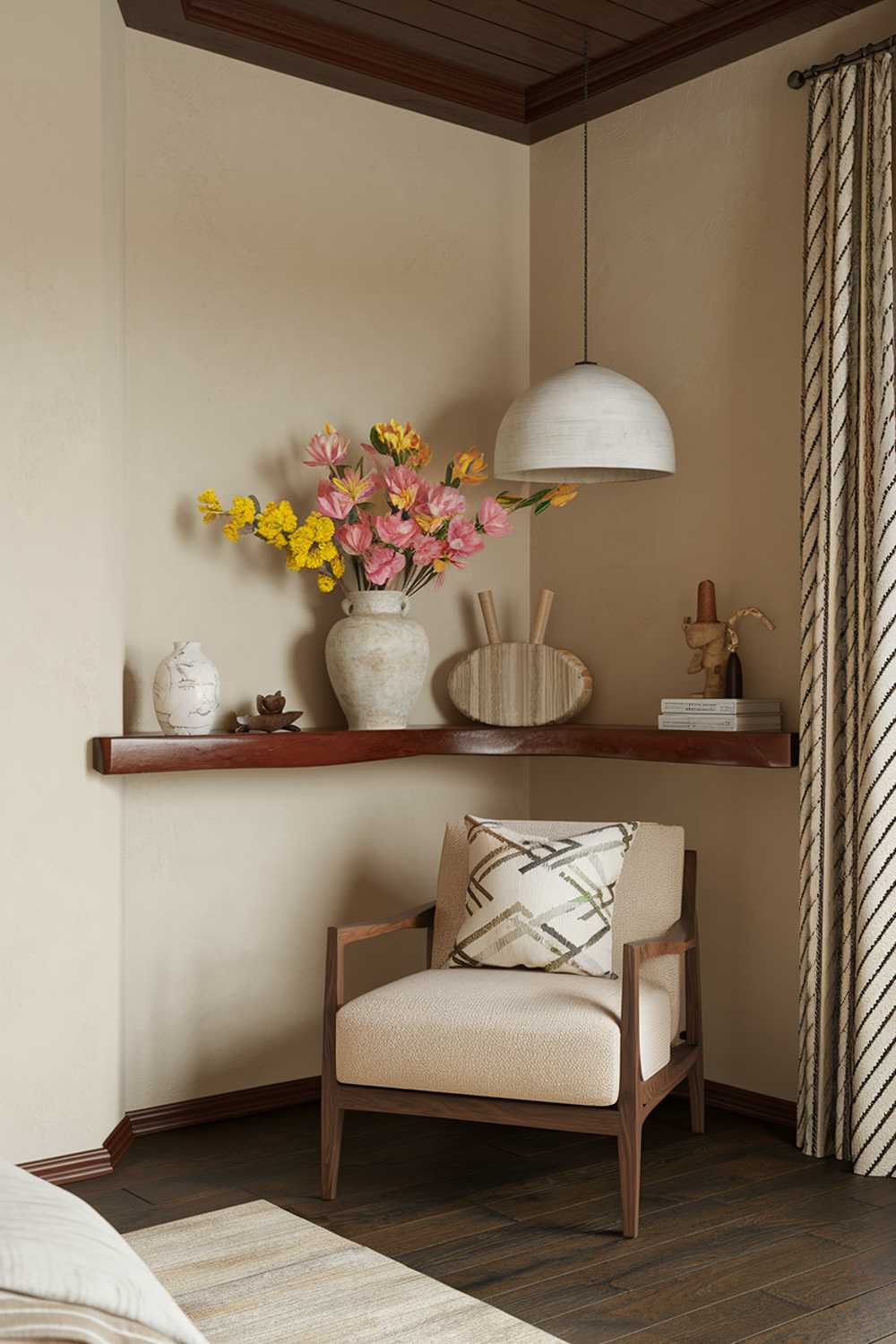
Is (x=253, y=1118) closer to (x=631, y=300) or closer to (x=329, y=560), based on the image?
(x=329, y=560)

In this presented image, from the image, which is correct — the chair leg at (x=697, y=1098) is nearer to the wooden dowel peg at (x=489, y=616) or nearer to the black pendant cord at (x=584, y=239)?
the wooden dowel peg at (x=489, y=616)

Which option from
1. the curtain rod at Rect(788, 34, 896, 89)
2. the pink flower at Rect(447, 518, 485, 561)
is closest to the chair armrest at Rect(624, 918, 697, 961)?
the pink flower at Rect(447, 518, 485, 561)

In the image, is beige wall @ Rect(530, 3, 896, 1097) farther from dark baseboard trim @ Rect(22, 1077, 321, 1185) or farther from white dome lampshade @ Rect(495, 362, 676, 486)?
dark baseboard trim @ Rect(22, 1077, 321, 1185)

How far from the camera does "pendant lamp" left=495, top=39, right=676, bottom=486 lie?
3.46 meters

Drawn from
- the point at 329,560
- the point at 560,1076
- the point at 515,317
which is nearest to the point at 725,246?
the point at 515,317

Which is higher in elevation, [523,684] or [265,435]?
[265,435]

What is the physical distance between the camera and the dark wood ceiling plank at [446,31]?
3.59 m

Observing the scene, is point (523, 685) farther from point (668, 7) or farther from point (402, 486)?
point (668, 7)

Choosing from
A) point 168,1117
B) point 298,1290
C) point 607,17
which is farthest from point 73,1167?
point 607,17

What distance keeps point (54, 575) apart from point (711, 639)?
1687 millimetres

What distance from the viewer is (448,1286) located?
2.56m

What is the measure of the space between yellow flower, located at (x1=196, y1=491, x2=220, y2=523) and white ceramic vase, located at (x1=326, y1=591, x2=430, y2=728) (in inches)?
17.0

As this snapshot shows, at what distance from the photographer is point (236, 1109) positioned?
12.2 feet

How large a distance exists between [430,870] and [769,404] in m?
1.65
